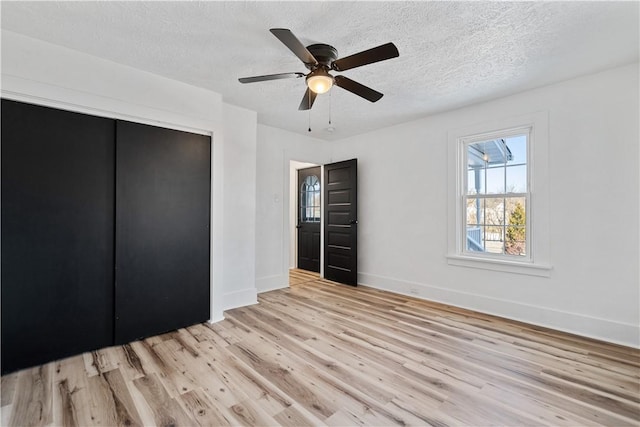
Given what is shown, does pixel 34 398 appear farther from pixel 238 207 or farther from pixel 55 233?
pixel 238 207

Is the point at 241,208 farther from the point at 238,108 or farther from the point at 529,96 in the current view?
the point at 529,96

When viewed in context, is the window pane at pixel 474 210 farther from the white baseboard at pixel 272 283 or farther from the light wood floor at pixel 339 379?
the white baseboard at pixel 272 283

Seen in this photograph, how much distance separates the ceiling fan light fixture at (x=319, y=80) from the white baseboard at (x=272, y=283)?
10.5ft

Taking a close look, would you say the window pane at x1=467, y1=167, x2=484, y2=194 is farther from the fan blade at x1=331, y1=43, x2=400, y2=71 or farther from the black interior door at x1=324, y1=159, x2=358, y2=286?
the fan blade at x1=331, y1=43, x2=400, y2=71

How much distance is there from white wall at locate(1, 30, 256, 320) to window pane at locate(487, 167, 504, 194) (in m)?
3.11

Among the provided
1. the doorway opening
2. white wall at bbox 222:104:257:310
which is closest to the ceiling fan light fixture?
white wall at bbox 222:104:257:310

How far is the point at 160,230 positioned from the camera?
2.99 m

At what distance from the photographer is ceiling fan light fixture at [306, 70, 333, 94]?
2.23 m

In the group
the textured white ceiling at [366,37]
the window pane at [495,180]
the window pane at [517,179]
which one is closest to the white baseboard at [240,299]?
the textured white ceiling at [366,37]

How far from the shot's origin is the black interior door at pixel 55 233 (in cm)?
227

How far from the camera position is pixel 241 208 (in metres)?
3.92

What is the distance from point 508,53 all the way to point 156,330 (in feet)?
13.8

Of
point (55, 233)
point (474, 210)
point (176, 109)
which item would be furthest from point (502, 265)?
point (55, 233)

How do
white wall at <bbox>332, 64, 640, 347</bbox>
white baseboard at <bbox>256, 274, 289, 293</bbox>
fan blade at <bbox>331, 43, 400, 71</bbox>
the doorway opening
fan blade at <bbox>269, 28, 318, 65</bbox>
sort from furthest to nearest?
the doorway opening
white baseboard at <bbox>256, 274, 289, 293</bbox>
white wall at <bbox>332, 64, 640, 347</bbox>
fan blade at <bbox>331, 43, 400, 71</bbox>
fan blade at <bbox>269, 28, 318, 65</bbox>
